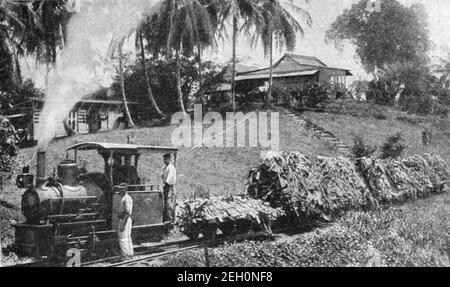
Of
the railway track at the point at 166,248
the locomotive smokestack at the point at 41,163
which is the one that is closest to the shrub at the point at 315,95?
the railway track at the point at 166,248

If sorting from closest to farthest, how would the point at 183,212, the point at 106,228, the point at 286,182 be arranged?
1. the point at 106,228
2. the point at 183,212
3. the point at 286,182

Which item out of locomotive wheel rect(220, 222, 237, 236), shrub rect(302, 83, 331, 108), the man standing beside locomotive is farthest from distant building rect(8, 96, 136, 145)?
the man standing beside locomotive

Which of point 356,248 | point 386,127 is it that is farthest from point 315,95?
point 356,248

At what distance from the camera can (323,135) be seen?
84.8ft

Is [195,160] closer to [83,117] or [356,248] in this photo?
[356,248]

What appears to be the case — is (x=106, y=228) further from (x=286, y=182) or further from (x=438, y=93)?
(x=438, y=93)

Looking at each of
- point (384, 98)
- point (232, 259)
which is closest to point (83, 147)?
point (232, 259)

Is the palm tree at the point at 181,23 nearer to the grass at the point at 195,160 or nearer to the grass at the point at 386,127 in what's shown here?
the grass at the point at 195,160

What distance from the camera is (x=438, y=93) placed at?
1347 inches

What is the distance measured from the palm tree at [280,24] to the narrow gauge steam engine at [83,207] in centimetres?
1963

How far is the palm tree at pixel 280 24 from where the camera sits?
93.1ft

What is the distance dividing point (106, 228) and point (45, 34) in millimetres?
12350

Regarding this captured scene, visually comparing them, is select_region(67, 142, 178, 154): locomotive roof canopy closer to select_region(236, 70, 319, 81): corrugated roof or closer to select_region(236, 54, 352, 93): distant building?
select_region(236, 54, 352, 93): distant building

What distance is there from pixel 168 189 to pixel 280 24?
19736 millimetres
